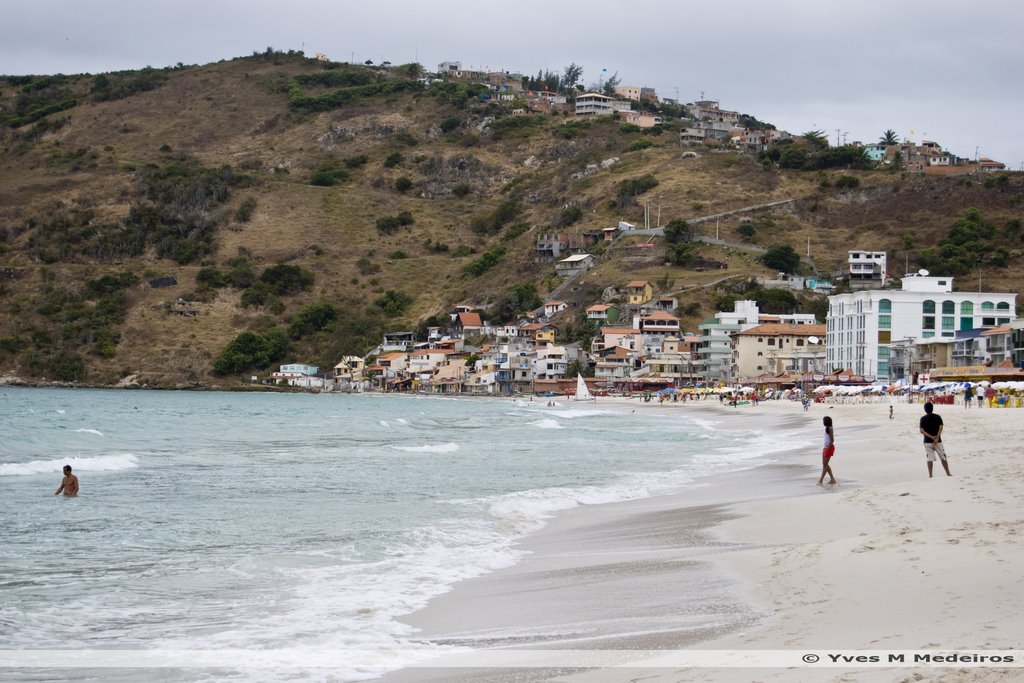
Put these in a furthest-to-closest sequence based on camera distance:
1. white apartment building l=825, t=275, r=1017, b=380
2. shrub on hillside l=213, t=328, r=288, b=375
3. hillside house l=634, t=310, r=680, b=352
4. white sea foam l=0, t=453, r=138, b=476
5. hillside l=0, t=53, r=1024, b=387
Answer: hillside l=0, t=53, r=1024, b=387
shrub on hillside l=213, t=328, r=288, b=375
hillside house l=634, t=310, r=680, b=352
white apartment building l=825, t=275, r=1017, b=380
white sea foam l=0, t=453, r=138, b=476

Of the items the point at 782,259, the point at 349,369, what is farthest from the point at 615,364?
the point at 349,369

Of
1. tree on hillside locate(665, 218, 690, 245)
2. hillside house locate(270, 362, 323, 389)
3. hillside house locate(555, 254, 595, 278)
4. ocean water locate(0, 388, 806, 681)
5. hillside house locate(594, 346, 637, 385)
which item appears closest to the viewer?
ocean water locate(0, 388, 806, 681)

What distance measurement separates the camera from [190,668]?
8258mm

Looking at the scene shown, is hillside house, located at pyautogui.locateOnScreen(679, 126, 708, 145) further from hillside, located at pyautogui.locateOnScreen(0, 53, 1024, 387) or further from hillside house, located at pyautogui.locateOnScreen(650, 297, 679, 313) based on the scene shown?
hillside house, located at pyautogui.locateOnScreen(650, 297, 679, 313)

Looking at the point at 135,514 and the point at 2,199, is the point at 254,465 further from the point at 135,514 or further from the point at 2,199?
the point at 2,199

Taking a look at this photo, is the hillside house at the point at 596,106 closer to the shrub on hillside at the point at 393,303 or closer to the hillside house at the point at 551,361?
the shrub on hillside at the point at 393,303

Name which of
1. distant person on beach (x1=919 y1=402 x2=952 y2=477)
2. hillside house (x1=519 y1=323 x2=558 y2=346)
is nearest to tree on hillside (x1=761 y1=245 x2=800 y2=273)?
hillside house (x1=519 y1=323 x2=558 y2=346)

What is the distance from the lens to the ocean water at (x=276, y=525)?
9594mm

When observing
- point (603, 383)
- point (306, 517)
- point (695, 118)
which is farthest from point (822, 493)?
point (695, 118)

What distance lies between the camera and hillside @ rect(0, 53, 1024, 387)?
109375 mm

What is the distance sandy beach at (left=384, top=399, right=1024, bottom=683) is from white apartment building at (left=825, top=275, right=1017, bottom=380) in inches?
2398

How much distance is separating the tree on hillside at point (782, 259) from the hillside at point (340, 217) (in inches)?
41.4

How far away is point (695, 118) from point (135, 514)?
7264 inches

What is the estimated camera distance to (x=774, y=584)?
32.0 ft
